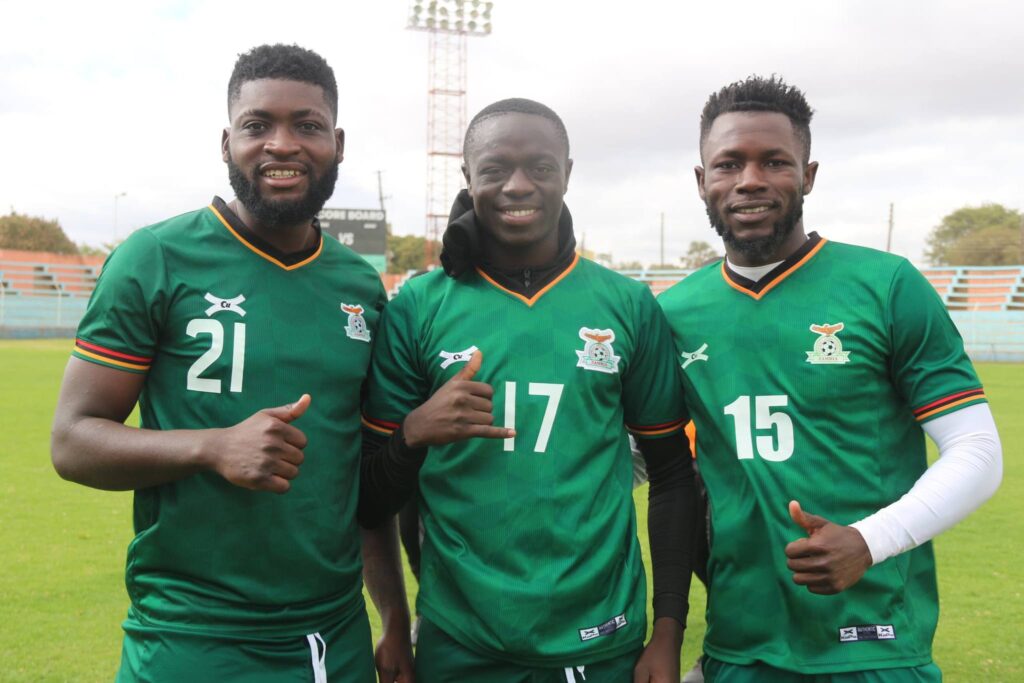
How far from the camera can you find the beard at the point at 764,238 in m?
2.66

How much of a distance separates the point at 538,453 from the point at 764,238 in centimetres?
92

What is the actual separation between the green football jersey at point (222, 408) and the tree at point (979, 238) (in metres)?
56.9

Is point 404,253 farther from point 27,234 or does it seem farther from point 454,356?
point 454,356

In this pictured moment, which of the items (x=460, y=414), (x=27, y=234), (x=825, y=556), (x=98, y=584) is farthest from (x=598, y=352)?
(x=27, y=234)

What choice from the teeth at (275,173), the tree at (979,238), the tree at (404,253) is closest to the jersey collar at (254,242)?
the teeth at (275,173)

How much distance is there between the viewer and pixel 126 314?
2389 millimetres

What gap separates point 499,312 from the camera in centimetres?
267

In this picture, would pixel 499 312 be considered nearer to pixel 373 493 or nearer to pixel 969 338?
pixel 373 493

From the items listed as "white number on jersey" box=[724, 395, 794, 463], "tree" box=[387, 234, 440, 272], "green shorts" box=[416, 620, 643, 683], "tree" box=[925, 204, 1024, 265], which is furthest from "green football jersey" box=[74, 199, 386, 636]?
"tree" box=[387, 234, 440, 272]

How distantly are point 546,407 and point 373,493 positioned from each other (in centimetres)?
61

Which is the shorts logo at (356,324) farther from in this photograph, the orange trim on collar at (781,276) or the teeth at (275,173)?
the orange trim on collar at (781,276)

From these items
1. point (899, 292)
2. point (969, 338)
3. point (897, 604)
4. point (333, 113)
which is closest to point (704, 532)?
point (897, 604)

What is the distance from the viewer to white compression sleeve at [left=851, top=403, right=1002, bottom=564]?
90.0 inches

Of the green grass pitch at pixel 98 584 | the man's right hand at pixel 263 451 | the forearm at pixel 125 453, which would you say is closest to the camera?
the man's right hand at pixel 263 451
